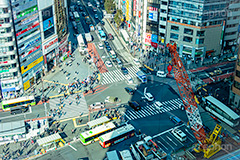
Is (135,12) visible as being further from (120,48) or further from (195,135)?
(195,135)

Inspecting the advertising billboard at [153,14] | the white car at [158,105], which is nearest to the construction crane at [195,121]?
the white car at [158,105]

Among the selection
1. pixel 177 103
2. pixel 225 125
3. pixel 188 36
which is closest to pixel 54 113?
pixel 177 103

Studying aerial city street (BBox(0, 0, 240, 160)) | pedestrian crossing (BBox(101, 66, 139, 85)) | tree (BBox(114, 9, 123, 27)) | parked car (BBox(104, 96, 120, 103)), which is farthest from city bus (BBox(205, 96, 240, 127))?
tree (BBox(114, 9, 123, 27))

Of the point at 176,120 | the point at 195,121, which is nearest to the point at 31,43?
the point at 176,120

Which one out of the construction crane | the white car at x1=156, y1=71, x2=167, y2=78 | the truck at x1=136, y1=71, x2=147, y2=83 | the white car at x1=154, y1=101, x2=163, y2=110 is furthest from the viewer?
the white car at x1=156, y1=71, x2=167, y2=78

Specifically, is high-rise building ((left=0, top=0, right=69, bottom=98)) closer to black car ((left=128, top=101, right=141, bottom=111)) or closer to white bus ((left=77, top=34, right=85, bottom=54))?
white bus ((left=77, top=34, right=85, bottom=54))

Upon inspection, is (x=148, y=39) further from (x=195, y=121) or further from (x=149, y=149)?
(x=149, y=149)
